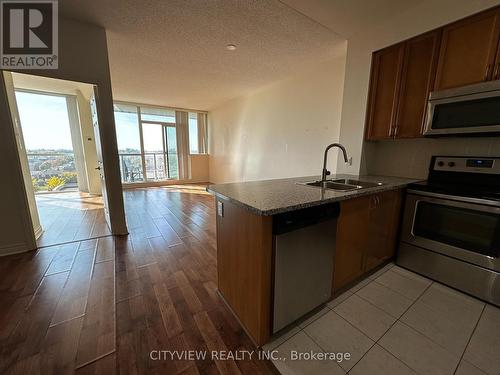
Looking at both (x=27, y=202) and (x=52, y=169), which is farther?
(x=52, y=169)

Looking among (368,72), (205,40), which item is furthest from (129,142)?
(368,72)

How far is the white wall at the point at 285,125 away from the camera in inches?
128

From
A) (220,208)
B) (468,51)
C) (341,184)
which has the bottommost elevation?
(220,208)

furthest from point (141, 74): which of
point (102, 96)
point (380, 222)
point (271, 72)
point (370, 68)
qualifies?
point (380, 222)

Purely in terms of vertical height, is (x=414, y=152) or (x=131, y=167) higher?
(x=414, y=152)

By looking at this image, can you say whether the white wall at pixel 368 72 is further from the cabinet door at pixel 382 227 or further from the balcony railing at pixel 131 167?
the balcony railing at pixel 131 167

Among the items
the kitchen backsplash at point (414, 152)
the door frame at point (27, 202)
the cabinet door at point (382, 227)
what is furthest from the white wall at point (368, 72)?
the door frame at point (27, 202)

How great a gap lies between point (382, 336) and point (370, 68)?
105 inches

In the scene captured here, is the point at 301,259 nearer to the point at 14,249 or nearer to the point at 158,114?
the point at 14,249

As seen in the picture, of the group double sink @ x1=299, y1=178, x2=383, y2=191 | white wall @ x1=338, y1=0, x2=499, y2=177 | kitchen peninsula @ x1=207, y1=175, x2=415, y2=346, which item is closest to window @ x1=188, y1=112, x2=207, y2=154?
white wall @ x1=338, y1=0, x2=499, y2=177

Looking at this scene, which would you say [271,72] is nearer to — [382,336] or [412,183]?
[412,183]

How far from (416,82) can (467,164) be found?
945 millimetres

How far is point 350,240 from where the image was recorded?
64.6 inches

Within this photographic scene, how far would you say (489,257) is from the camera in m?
1.58
